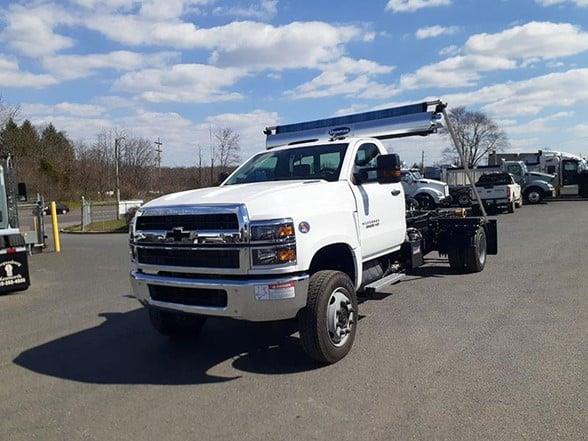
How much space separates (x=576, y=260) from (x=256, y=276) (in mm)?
8124

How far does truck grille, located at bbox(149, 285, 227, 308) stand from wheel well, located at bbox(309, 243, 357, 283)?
0.99 meters

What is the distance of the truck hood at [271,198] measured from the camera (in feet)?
14.2

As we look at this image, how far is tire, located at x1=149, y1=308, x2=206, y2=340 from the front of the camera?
5.68 m

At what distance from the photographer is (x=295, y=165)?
19.7 feet

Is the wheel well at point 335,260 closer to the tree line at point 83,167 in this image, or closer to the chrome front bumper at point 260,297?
the chrome front bumper at point 260,297

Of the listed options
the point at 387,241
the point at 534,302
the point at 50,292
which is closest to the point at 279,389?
the point at 387,241

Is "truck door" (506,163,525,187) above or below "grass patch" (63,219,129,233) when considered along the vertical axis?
above

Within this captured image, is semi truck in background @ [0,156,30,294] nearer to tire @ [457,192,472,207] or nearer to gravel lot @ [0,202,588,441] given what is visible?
gravel lot @ [0,202,588,441]

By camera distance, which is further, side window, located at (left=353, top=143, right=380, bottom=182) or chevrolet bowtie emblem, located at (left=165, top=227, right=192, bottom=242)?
side window, located at (left=353, top=143, right=380, bottom=182)

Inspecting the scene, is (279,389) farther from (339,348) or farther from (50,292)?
(50,292)

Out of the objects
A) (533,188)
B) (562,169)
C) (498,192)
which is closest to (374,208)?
(498,192)

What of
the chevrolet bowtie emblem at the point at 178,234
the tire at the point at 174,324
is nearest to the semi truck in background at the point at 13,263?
the tire at the point at 174,324

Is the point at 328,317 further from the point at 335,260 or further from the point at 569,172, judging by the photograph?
the point at 569,172

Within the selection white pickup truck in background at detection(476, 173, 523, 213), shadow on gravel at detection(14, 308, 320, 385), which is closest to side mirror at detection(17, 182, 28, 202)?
shadow on gravel at detection(14, 308, 320, 385)
